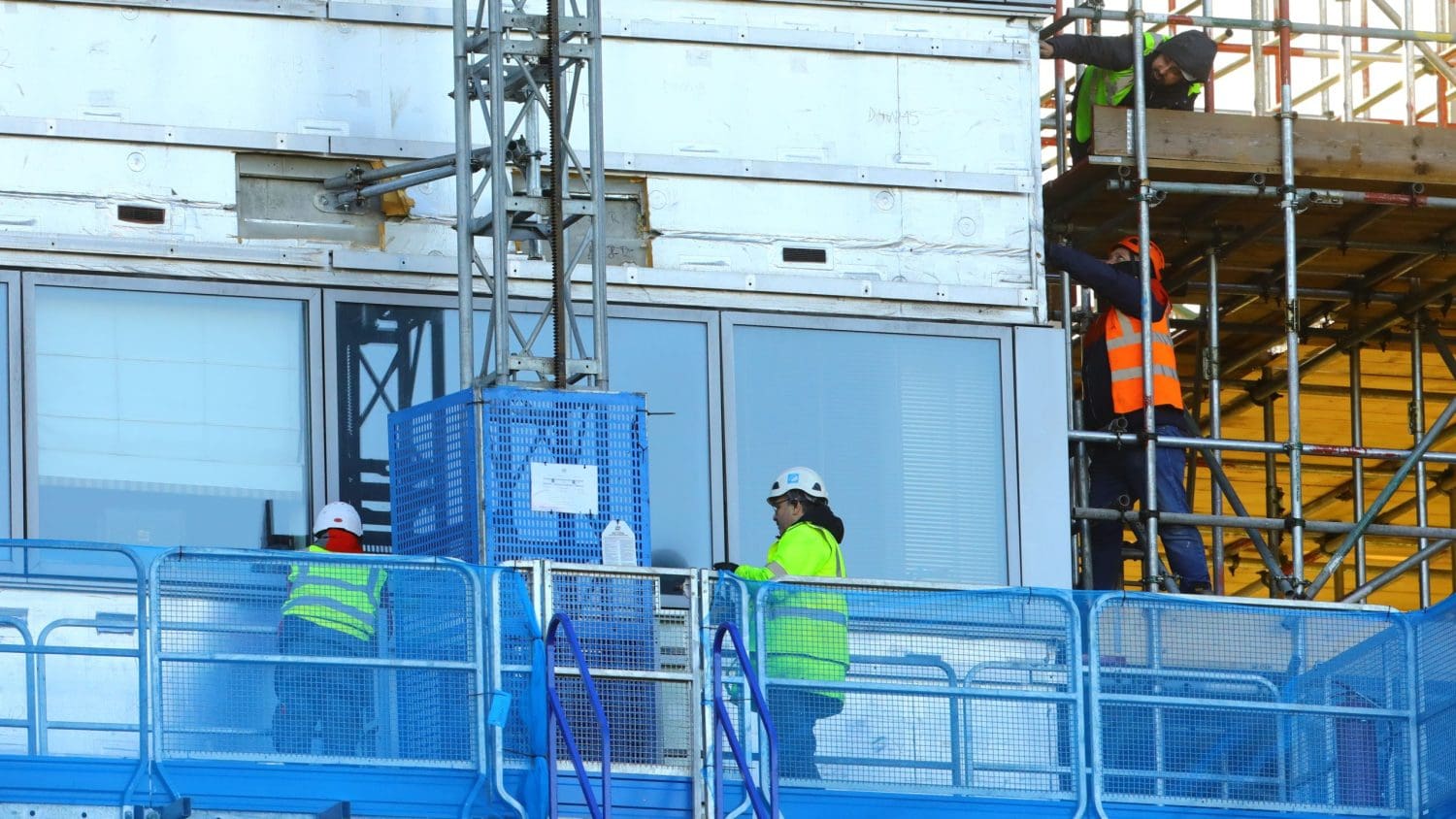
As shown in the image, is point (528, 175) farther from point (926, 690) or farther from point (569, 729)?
point (569, 729)

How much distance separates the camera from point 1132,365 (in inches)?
758

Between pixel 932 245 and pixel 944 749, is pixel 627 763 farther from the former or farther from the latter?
pixel 932 245

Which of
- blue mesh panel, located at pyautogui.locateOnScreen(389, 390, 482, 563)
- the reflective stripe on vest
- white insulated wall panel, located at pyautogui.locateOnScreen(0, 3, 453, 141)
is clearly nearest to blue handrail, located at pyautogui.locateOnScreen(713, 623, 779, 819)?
the reflective stripe on vest

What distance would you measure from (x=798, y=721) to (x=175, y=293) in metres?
5.35

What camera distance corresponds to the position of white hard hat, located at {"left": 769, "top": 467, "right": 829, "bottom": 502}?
1600 cm

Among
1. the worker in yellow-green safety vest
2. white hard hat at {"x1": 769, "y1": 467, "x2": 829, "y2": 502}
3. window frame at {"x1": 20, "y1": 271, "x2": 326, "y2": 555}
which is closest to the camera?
the worker in yellow-green safety vest

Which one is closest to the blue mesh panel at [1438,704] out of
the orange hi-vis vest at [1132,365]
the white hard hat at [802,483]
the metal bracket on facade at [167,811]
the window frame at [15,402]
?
the white hard hat at [802,483]

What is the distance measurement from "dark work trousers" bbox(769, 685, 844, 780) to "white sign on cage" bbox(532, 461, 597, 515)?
2.14 metres

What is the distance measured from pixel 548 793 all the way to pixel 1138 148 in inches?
300

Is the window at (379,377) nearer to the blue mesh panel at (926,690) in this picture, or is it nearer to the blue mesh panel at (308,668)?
the blue mesh panel at (308,668)

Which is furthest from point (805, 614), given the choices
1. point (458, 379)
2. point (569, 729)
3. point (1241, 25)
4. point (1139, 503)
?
point (1241, 25)

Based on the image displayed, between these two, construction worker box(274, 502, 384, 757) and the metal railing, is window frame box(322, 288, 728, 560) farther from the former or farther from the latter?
construction worker box(274, 502, 384, 757)

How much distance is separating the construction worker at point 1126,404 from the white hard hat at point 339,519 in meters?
5.45

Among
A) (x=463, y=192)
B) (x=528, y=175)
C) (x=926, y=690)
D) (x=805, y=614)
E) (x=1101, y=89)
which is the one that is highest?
→ (x=1101, y=89)
